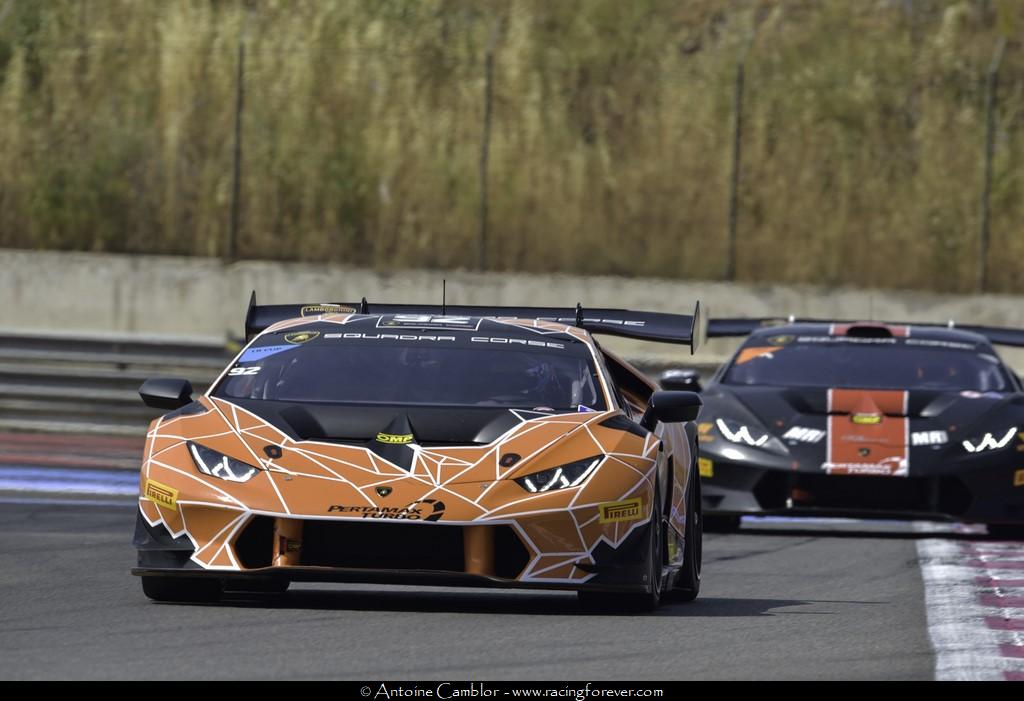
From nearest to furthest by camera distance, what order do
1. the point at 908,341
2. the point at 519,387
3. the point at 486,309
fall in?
the point at 519,387
the point at 486,309
the point at 908,341

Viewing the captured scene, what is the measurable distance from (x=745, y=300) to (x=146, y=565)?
50.0 feet

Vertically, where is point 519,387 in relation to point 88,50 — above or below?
below

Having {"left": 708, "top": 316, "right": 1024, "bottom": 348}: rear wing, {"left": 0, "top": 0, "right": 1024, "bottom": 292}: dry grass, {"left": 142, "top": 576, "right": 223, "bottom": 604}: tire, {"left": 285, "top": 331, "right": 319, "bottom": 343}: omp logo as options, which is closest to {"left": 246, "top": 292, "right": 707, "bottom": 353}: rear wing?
{"left": 285, "top": 331, "right": 319, "bottom": 343}: omp logo

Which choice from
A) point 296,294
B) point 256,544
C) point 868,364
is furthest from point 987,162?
point 256,544

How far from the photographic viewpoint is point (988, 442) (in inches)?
549

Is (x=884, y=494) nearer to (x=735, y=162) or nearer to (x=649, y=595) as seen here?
(x=649, y=595)

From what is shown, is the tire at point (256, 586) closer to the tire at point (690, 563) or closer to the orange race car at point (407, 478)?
the orange race car at point (407, 478)

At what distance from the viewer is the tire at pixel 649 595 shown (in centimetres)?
876

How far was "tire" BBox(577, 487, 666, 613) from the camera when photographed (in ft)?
28.7

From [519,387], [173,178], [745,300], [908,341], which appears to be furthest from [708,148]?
[519,387]

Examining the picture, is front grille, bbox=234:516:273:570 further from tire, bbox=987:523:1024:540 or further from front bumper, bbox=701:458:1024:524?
tire, bbox=987:523:1024:540

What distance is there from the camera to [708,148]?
Answer: 25.1m

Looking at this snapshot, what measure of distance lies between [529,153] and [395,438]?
17262 millimetres
